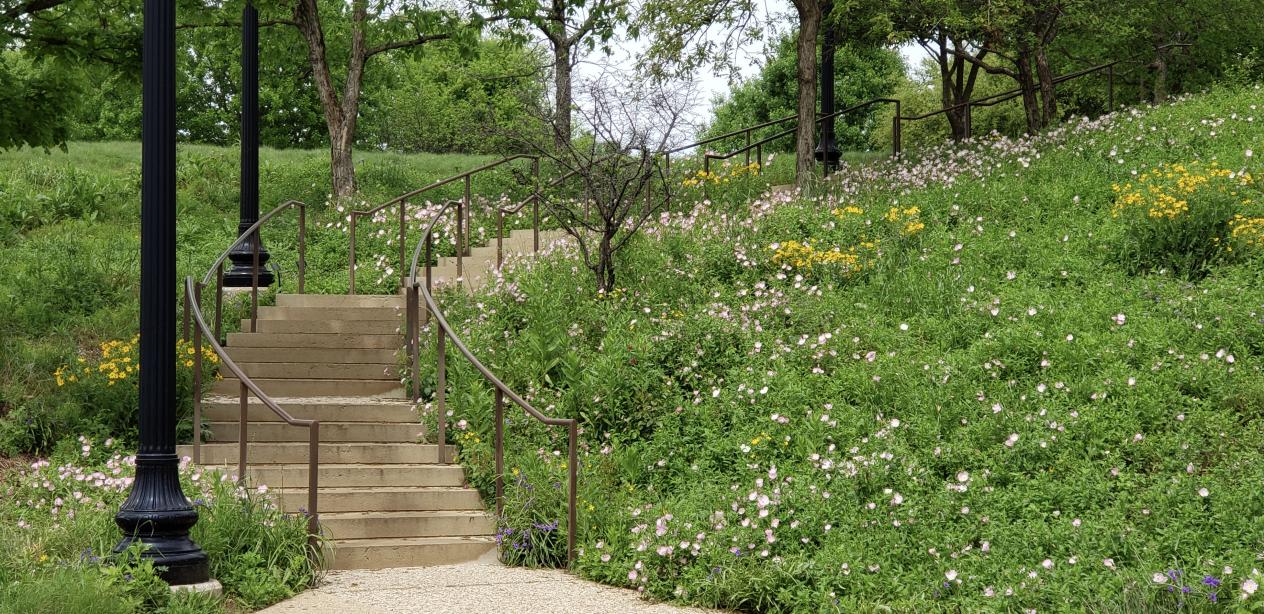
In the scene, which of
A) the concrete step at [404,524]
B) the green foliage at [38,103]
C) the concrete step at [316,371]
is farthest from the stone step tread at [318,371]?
the green foliage at [38,103]

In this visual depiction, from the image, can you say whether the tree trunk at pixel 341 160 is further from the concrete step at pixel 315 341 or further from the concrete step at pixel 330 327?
the concrete step at pixel 315 341

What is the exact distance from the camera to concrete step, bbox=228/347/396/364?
1044 cm

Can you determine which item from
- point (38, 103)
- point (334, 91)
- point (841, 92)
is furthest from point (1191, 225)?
point (841, 92)

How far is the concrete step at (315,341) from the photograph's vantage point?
10.6 metres

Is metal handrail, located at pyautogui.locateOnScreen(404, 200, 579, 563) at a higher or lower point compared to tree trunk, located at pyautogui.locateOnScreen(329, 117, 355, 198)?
lower

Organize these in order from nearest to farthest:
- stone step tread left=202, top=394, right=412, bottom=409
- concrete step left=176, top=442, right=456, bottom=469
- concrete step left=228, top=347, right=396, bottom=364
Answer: concrete step left=176, top=442, right=456, bottom=469
stone step tread left=202, top=394, right=412, bottom=409
concrete step left=228, top=347, right=396, bottom=364

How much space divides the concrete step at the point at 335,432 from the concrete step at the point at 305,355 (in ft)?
4.90

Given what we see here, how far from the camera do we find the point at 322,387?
10.1m

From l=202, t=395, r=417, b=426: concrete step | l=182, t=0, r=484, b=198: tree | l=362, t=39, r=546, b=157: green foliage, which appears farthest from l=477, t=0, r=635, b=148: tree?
l=362, t=39, r=546, b=157: green foliage

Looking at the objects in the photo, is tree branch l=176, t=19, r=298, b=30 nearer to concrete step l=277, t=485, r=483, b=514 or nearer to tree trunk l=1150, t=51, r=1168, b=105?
A: concrete step l=277, t=485, r=483, b=514

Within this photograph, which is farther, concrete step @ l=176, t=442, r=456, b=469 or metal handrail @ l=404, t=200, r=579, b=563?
concrete step @ l=176, t=442, r=456, b=469

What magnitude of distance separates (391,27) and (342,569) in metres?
12.2

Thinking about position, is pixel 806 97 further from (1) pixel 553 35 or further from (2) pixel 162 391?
(2) pixel 162 391

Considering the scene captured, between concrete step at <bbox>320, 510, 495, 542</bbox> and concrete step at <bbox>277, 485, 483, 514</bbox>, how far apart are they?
0.05 metres
